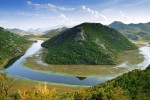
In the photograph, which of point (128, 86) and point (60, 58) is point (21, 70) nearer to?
point (60, 58)

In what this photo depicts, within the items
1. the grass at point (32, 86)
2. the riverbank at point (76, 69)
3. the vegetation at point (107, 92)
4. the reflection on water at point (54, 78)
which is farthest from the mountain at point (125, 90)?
the riverbank at point (76, 69)

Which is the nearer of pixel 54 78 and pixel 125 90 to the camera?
pixel 125 90

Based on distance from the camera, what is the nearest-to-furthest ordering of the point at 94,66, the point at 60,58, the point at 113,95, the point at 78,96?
the point at 113,95
the point at 78,96
the point at 94,66
the point at 60,58

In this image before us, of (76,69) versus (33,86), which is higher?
(76,69)

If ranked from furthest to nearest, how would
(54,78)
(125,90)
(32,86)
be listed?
(54,78) < (32,86) < (125,90)

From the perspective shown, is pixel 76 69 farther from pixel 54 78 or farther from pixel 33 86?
pixel 33 86

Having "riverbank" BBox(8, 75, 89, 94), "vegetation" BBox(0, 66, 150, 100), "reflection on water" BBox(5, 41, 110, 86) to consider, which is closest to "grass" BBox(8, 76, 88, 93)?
"riverbank" BBox(8, 75, 89, 94)

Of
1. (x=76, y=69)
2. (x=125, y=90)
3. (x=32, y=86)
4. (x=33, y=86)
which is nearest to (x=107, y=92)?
(x=125, y=90)

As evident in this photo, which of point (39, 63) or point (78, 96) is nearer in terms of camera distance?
point (78, 96)

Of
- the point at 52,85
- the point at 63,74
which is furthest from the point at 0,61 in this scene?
the point at 52,85

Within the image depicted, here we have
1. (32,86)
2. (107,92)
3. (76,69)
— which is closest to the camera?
(107,92)
